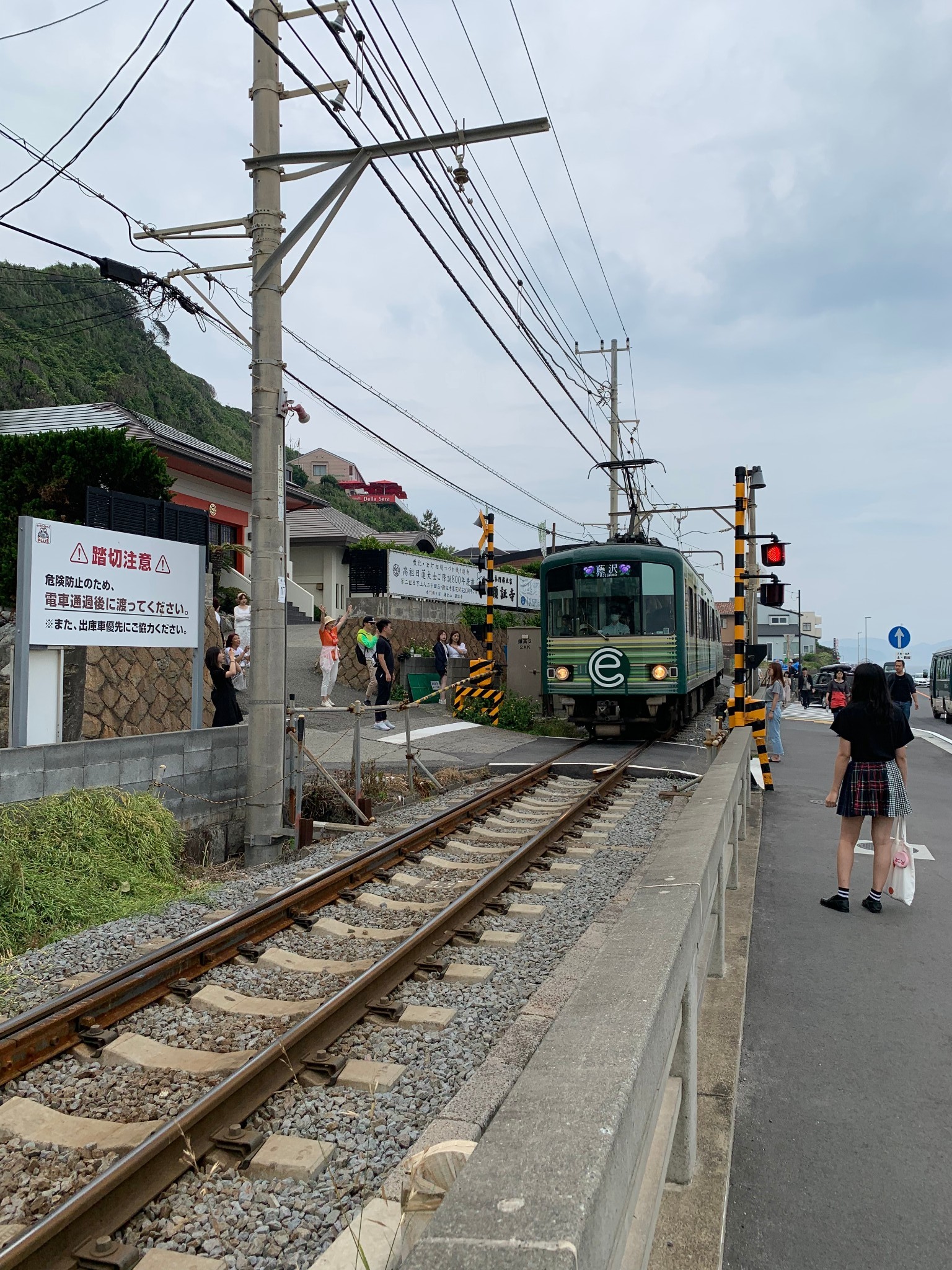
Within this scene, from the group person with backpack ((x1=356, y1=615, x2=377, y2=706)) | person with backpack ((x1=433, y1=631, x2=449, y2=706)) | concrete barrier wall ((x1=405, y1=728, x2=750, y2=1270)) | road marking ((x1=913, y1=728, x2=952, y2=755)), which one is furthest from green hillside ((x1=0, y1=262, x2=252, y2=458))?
concrete barrier wall ((x1=405, y1=728, x2=750, y2=1270))

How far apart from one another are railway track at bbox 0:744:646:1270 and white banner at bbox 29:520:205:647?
2.91m

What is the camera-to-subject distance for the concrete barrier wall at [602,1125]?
154 cm

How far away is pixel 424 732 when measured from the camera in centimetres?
1636

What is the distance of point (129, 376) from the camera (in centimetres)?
5766

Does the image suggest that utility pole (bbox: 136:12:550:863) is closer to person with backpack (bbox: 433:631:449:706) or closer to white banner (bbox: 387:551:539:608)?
person with backpack (bbox: 433:631:449:706)

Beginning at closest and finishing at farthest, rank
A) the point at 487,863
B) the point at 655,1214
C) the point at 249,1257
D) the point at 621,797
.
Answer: the point at 655,1214 → the point at 249,1257 → the point at 487,863 → the point at 621,797

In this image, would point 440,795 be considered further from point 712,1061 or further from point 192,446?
point 192,446

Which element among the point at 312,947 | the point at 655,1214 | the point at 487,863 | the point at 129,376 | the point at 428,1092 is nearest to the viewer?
the point at 655,1214

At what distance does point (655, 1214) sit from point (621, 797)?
8514mm

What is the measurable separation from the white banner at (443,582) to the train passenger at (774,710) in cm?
1066

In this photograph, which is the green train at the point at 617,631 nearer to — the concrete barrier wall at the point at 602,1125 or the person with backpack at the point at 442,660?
the person with backpack at the point at 442,660

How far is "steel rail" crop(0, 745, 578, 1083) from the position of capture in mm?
4051

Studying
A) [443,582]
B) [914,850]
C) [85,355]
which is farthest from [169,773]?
[85,355]

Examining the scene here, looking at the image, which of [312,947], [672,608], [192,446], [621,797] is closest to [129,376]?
[192,446]
